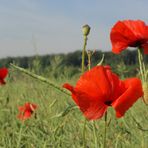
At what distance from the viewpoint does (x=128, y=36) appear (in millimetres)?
1021

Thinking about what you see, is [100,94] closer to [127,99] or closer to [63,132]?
[127,99]

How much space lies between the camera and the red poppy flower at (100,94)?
0.81 meters

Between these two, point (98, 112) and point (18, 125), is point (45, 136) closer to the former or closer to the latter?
point (18, 125)

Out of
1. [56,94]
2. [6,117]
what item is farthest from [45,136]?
[56,94]

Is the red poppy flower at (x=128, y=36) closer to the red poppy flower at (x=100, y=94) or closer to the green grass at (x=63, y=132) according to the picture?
the red poppy flower at (x=100, y=94)

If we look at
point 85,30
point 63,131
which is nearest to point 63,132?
point 63,131

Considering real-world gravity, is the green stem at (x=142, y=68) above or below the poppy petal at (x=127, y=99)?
above

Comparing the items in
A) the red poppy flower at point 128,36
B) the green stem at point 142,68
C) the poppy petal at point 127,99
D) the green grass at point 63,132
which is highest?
the red poppy flower at point 128,36

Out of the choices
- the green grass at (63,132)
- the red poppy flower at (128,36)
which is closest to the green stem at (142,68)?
the red poppy flower at (128,36)

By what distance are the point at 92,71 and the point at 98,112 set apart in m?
0.07

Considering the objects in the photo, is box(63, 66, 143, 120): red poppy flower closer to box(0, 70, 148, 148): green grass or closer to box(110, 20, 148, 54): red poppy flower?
box(110, 20, 148, 54): red poppy flower

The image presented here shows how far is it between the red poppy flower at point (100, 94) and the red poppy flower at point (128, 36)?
0.60ft

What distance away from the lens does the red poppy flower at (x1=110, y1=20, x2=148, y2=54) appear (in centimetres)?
101

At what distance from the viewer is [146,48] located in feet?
3.39
